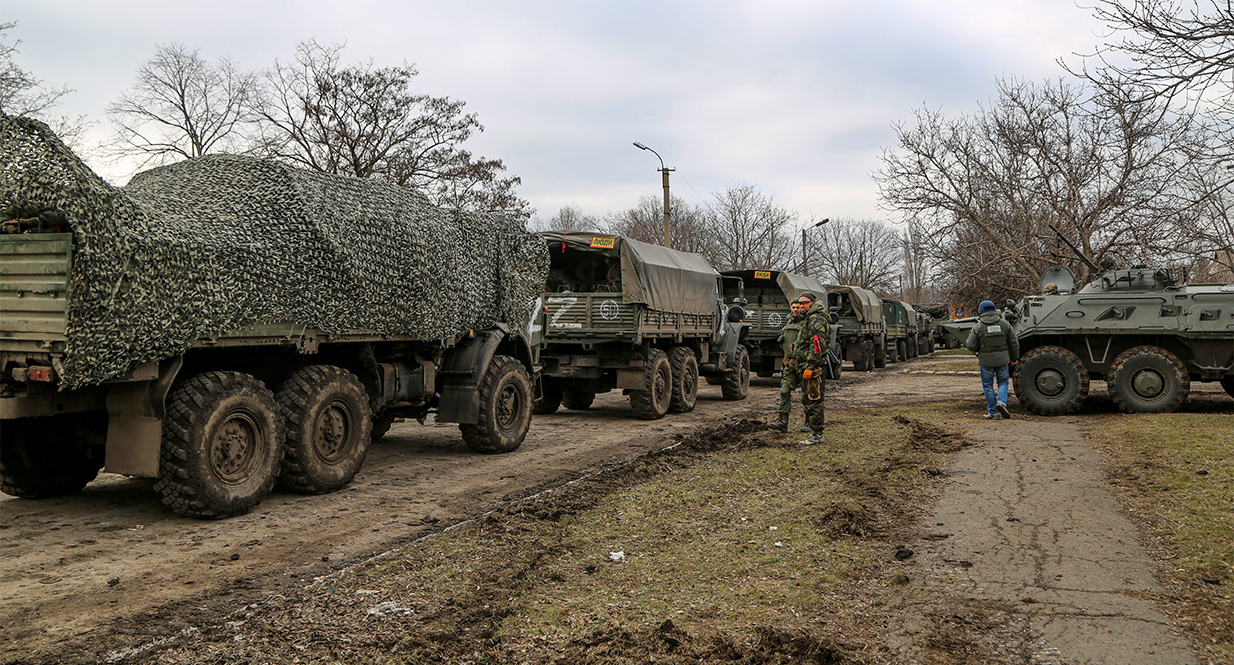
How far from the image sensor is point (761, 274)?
73.4ft

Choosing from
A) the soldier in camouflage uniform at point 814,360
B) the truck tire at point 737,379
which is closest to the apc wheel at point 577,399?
the truck tire at point 737,379

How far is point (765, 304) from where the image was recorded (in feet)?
74.0

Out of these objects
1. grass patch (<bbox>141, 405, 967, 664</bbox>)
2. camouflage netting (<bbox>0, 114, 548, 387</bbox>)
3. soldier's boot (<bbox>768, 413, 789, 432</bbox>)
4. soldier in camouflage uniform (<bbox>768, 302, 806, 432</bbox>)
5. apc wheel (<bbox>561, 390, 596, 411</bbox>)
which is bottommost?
grass patch (<bbox>141, 405, 967, 664</bbox>)

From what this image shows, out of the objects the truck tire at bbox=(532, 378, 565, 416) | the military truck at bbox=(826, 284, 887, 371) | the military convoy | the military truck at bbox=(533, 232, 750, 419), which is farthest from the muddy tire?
the military truck at bbox=(826, 284, 887, 371)

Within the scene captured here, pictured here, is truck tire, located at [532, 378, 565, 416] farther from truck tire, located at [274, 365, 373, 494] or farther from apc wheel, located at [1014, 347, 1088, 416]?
apc wheel, located at [1014, 347, 1088, 416]

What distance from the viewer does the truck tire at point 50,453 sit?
6.63m

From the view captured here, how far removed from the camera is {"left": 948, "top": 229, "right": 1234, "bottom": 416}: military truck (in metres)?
12.9

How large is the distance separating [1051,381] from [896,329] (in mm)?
20298

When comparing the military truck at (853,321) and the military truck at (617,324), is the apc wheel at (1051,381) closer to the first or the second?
the military truck at (617,324)

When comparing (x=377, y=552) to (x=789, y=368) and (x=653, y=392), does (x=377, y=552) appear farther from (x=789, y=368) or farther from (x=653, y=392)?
(x=653, y=392)

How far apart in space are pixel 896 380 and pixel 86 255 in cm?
2071

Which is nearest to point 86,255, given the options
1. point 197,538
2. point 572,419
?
point 197,538

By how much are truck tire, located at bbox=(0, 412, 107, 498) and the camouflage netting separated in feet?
3.90

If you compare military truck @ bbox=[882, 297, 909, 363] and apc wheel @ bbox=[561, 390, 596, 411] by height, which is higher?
military truck @ bbox=[882, 297, 909, 363]
